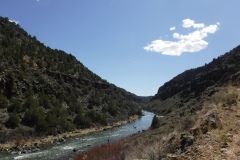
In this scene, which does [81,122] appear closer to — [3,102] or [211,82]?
[3,102]

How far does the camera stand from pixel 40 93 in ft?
227

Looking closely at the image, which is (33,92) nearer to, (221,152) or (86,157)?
(86,157)

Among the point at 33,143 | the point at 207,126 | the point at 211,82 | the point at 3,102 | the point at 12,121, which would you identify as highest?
the point at 211,82

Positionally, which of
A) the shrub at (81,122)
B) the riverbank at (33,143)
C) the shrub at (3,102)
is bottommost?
the riverbank at (33,143)

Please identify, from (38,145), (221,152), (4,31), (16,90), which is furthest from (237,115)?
(4,31)

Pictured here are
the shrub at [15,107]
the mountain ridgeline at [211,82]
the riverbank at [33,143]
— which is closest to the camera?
the riverbank at [33,143]

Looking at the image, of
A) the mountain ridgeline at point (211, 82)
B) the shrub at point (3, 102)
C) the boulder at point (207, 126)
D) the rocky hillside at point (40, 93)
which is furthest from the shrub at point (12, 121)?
the boulder at point (207, 126)

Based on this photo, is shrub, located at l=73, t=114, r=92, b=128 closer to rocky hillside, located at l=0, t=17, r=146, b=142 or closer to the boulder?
rocky hillside, located at l=0, t=17, r=146, b=142

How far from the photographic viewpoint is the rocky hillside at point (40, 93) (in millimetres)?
55875

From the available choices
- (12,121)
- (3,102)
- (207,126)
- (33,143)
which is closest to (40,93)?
(3,102)

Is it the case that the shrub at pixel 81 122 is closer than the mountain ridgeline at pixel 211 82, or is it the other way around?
the mountain ridgeline at pixel 211 82

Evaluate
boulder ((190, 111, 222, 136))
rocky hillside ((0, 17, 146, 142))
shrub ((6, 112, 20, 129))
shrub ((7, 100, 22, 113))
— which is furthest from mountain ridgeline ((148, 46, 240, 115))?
shrub ((7, 100, 22, 113))

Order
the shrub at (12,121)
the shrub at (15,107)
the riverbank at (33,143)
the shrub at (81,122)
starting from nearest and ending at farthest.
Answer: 1. the riverbank at (33,143)
2. the shrub at (12,121)
3. the shrub at (15,107)
4. the shrub at (81,122)

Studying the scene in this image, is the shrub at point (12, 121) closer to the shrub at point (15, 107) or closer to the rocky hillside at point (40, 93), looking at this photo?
the rocky hillside at point (40, 93)
